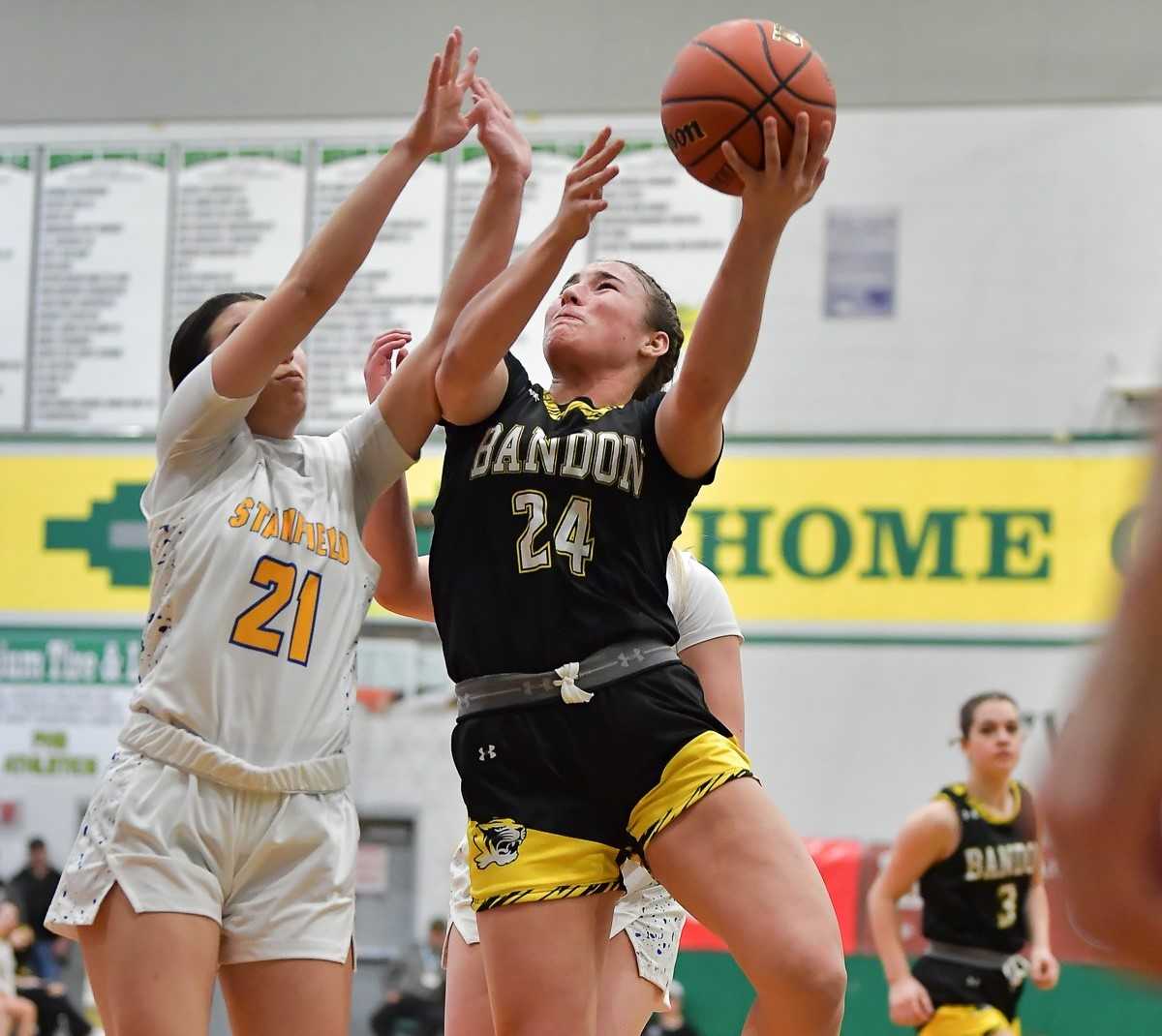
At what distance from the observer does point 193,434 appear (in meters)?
3.53

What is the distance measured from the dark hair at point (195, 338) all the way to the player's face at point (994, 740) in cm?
417

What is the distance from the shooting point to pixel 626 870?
4211 mm

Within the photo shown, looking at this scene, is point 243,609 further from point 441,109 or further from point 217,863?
point 441,109

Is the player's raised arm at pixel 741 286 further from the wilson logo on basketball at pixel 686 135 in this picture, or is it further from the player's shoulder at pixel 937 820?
the player's shoulder at pixel 937 820

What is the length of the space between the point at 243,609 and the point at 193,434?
0.41 metres

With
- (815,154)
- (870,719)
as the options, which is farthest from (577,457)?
(870,719)

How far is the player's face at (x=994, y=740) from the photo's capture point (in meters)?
6.80

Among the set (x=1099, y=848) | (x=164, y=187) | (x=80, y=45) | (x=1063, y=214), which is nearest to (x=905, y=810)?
(x=1063, y=214)

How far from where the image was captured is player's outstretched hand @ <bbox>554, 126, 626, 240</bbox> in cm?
319

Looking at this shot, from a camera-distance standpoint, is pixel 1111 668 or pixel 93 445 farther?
pixel 93 445

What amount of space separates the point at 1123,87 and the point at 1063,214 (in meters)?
0.86

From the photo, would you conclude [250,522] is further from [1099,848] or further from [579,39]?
[579,39]

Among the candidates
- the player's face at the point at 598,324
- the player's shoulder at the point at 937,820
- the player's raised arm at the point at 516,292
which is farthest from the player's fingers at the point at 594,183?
the player's shoulder at the point at 937,820

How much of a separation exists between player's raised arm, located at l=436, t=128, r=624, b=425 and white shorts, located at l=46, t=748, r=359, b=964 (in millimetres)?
973
